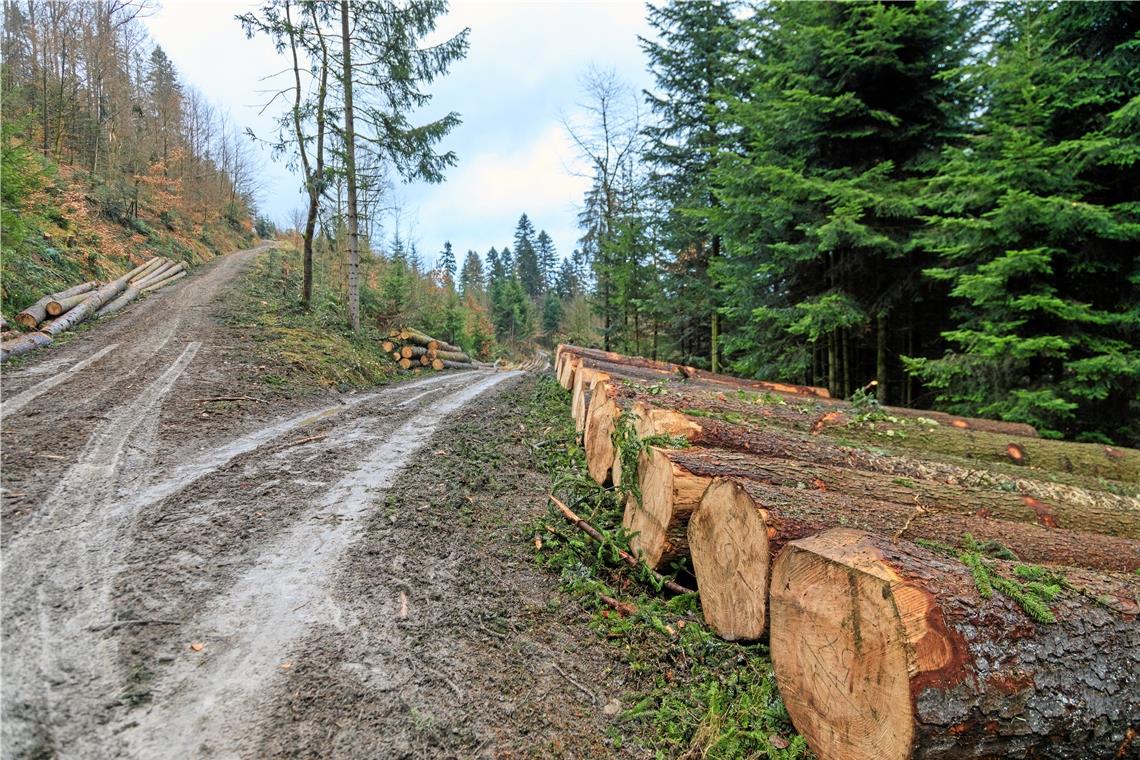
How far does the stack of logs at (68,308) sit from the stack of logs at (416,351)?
6.47m

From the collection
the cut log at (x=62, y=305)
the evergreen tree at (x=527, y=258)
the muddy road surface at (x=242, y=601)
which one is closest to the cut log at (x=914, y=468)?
the muddy road surface at (x=242, y=601)

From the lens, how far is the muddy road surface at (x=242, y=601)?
1.87 m

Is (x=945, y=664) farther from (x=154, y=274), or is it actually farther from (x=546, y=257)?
(x=546, y=257)

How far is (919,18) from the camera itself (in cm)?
712

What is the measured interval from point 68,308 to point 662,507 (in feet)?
43.1

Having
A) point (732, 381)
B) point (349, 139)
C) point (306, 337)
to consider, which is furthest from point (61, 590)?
point (349, 139)

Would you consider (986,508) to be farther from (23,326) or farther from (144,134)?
(144,134)

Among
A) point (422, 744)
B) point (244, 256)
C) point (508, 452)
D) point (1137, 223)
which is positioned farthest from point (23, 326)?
point (244, 256)

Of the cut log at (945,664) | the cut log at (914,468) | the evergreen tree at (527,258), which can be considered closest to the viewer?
the cut log at (945,664)

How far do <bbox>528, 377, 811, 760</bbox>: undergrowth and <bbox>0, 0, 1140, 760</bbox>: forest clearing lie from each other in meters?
0.02

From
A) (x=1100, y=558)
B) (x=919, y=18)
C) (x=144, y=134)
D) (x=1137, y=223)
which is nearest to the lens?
(x=1100, y=558)

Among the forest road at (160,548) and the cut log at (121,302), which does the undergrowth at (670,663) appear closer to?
the forest road at (160,548)

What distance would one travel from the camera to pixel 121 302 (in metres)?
12.0

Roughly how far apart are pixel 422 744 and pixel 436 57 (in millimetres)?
14857
